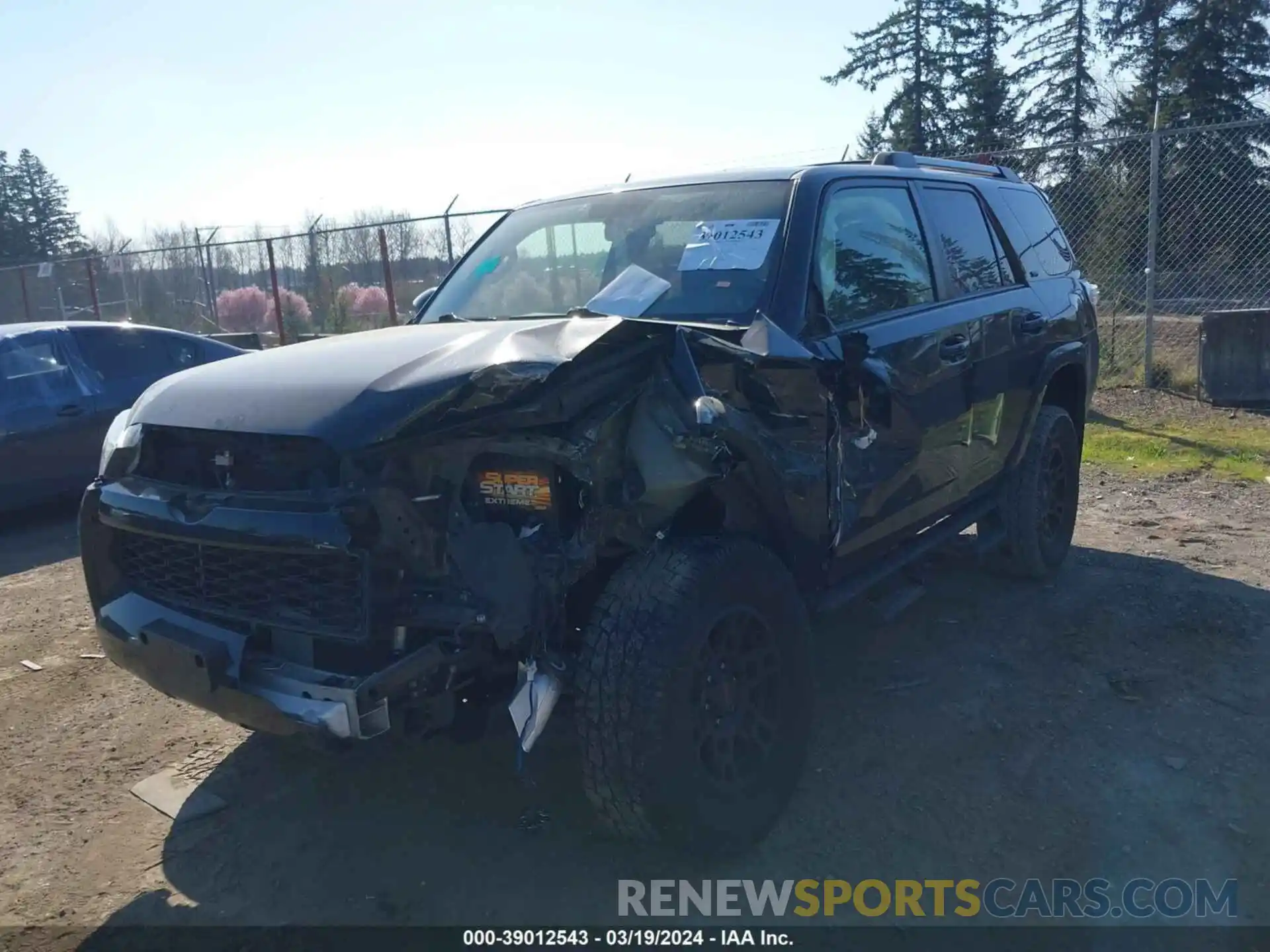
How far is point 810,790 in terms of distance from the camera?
3.46 metres

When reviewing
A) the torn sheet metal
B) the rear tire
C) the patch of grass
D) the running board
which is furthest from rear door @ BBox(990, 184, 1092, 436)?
the patch of grass

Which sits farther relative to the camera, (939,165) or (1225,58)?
(1225,58)

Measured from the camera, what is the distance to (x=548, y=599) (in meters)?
2.72

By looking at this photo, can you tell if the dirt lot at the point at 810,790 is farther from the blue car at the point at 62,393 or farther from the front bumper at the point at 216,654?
the blue car at the point at 62,393

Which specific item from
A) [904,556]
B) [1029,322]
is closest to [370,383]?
[904,556]

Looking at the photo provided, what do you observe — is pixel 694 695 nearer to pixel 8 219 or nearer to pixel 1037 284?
pixel 1037 284

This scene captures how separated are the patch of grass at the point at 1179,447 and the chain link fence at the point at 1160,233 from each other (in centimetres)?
127

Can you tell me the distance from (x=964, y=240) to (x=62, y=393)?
20.9ft

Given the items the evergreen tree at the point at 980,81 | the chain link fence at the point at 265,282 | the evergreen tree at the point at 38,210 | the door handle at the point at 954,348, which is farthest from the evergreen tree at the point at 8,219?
the door handle at the point at 954,348

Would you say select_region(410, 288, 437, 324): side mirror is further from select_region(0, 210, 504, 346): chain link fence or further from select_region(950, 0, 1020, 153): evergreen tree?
select_region(950, 0, 1020, 153): evergreen tree

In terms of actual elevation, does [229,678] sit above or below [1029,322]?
below

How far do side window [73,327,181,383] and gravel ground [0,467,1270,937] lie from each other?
3.41 meters

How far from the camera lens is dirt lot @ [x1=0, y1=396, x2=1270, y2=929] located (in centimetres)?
302

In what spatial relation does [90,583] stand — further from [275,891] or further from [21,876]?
[275,891]
